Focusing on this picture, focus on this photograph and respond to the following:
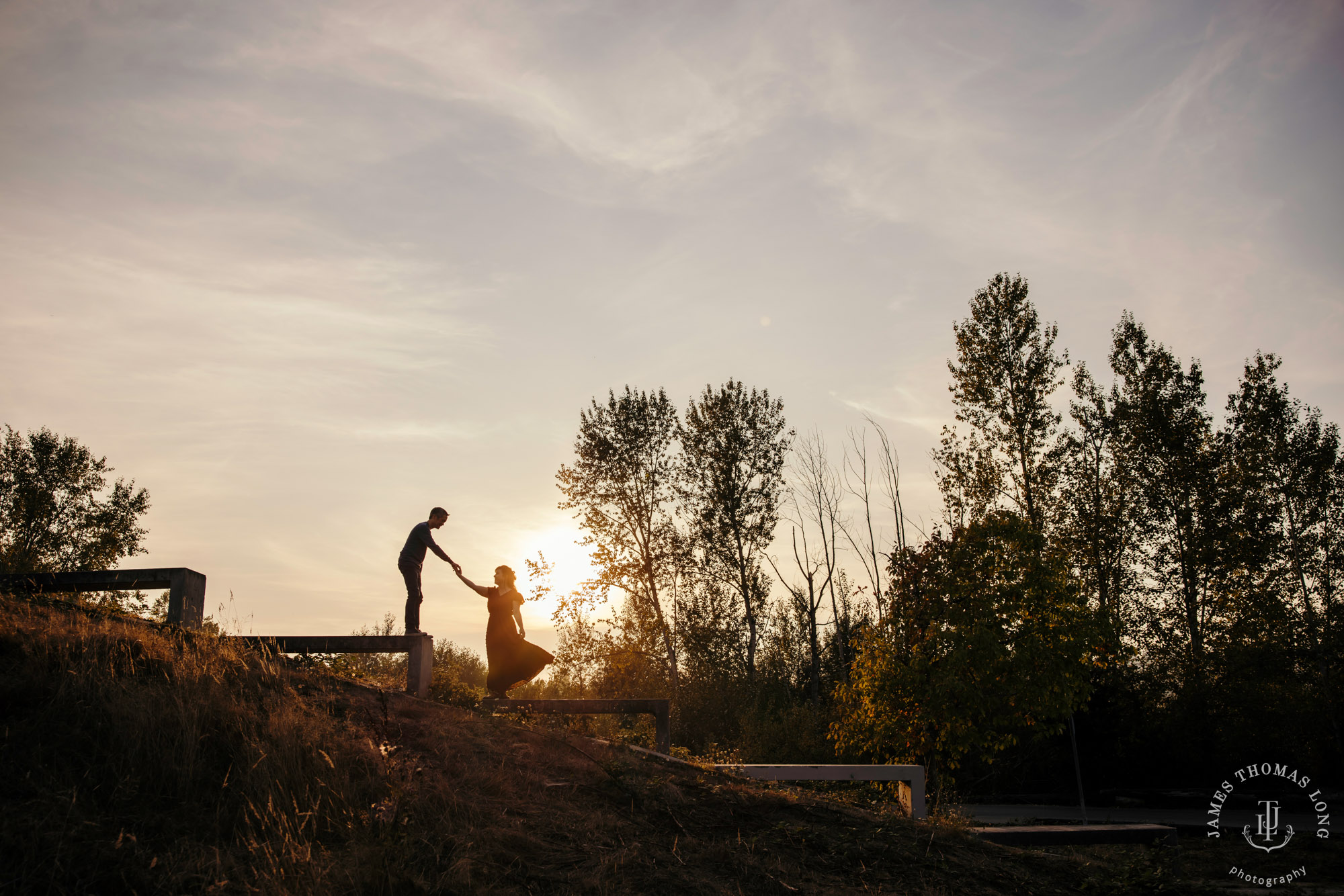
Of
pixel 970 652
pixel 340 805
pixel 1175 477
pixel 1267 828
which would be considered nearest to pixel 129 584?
pixel 340 805

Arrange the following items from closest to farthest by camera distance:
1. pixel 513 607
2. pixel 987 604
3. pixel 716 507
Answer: pixel 513 607, pixel 987 604, pixel 716 507

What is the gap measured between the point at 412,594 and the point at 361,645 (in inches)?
94.9

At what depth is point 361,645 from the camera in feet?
29.3

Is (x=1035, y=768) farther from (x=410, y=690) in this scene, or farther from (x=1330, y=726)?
(x=410, y=690)

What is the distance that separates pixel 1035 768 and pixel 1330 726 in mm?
8889

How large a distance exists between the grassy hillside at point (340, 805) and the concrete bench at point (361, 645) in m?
0.55

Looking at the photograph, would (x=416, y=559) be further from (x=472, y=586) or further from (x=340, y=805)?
(x=340, y=805)

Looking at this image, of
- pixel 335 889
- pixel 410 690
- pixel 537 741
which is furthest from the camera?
pixel 410 690

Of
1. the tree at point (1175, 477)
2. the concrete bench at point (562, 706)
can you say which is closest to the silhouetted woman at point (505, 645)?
the concrete bench at point (562, 706)

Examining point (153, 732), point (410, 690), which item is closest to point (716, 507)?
point (410, 690)

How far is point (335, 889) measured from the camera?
499 cm

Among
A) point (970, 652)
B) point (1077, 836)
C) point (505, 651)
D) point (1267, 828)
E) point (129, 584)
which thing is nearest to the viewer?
point (1077, 836)

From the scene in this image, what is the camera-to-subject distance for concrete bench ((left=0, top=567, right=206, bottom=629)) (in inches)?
364

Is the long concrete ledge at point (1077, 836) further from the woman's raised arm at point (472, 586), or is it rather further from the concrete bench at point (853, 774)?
the woman's raised arm at point (472, 586)
